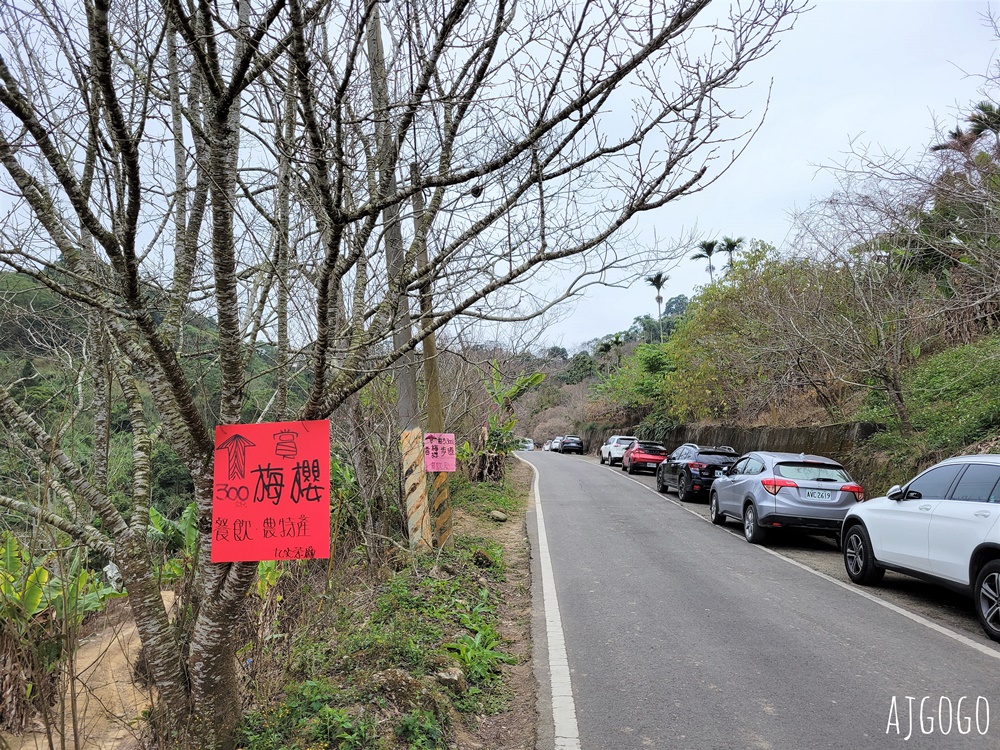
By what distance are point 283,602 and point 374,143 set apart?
4199mm

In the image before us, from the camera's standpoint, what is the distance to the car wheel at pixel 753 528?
11745 millimetres

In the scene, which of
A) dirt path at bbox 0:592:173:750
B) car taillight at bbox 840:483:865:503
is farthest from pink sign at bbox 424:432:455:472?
car taillight at bbox 840:483:865:503

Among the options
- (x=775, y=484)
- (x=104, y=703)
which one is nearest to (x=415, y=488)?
(x=104, y=703)

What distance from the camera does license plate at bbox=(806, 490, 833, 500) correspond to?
36.9 feet

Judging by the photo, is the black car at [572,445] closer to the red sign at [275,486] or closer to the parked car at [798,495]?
the parked car at [798,495]

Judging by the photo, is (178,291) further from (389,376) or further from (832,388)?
(832,388)

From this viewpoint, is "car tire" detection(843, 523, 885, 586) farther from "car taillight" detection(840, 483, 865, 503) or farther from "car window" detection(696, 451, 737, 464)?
"car window" detection(696, 451, 737, 464)

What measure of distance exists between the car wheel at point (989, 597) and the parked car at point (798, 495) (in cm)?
441

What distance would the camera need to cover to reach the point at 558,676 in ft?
18.8

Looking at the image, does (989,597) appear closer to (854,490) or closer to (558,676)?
(558,676)

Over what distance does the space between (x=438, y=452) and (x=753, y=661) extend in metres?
4.59

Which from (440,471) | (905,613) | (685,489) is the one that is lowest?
(905,613)

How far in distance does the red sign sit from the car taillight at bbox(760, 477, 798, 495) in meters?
9.47

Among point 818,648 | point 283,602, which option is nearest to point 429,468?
point 283,602
